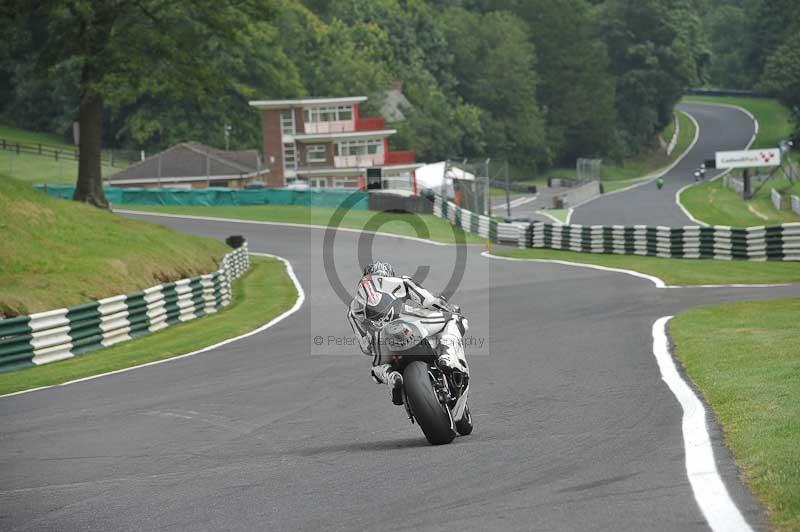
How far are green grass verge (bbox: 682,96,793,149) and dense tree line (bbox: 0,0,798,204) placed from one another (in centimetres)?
411

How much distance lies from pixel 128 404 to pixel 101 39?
27.5 meters

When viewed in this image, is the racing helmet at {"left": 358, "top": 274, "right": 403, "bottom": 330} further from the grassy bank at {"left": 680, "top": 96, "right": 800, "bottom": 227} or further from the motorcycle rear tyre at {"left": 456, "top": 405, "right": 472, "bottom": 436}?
the grassy bank at {"left": 680, "top": 96, "right": 800, "bottom": 227}

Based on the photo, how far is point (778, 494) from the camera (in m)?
7.17

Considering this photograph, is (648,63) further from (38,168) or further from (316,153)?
(38,168)

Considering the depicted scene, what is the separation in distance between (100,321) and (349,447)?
12.5 meters

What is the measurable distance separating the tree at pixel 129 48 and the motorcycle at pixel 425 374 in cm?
2986

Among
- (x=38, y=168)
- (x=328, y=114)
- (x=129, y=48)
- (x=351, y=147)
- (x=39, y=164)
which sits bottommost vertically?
(x=38, y=168)

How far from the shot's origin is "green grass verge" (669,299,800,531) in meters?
7.58

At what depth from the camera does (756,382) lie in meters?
12.0

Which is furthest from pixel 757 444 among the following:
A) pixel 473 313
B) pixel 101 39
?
pixel 101 39

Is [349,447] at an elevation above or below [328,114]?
below

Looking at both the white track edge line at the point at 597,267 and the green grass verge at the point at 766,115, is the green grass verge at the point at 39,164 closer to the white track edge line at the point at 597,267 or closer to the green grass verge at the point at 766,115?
the white track edge line at the point at 597,267

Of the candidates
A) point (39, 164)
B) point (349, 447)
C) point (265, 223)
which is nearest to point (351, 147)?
point (39, 164)

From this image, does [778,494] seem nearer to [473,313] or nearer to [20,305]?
[473,313]
